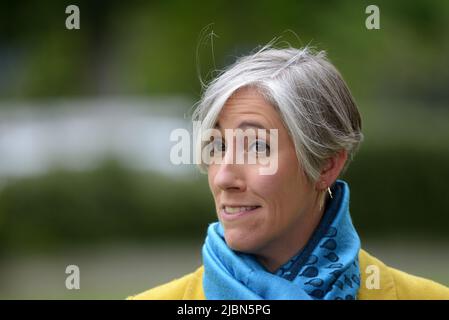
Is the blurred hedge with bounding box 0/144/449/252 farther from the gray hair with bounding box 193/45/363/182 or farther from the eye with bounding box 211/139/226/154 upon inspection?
the eye with bounding box 211/139/226/154

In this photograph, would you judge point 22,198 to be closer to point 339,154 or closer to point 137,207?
point 137,207

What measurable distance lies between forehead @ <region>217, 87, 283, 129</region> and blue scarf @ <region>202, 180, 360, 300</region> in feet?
1.13

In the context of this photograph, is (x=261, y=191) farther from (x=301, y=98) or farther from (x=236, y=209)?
(x=301, y=98)

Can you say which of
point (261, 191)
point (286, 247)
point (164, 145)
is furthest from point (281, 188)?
point (164, 145)

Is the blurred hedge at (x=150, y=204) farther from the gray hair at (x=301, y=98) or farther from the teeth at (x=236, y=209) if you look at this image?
the teeth at (x=236, y=209)

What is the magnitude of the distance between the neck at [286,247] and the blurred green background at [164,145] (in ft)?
14.2

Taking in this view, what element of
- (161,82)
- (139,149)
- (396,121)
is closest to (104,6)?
(161,82)

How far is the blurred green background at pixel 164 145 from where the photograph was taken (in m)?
7.73

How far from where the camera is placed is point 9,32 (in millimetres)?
10828

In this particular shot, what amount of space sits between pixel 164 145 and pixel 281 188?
639cm

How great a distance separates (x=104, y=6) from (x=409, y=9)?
3.82 metres

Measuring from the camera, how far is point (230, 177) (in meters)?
2.30

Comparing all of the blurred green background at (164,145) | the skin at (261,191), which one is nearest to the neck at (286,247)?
the skin at (261,191)

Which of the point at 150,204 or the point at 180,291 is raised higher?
the point at 180,291
